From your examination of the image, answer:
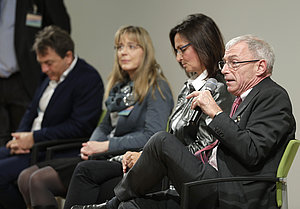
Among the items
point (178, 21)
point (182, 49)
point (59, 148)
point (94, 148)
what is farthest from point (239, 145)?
point (59, 148)

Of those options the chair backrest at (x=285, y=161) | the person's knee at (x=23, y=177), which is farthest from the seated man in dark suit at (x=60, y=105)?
the chair backrest at (x=285, y=161)

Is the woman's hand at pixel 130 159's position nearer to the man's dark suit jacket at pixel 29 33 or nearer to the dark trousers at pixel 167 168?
the dark trousers at pixel 167 168

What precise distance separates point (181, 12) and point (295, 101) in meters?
1.34

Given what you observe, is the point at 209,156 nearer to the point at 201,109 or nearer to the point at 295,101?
the point at 201,109

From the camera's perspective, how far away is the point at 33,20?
5.04 metres

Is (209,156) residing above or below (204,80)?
below

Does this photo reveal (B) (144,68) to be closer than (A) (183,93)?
No

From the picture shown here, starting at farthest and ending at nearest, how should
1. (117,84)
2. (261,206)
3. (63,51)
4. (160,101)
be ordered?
(63,51) < (117,84) < (160,101) < (261,206)

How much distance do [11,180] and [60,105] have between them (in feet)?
2.13

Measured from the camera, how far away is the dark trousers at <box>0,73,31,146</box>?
4.95m

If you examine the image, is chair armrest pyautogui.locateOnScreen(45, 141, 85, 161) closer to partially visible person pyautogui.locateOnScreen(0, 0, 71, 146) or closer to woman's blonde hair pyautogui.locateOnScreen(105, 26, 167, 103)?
woman's blonde hair pyautogui.locateOnScreen(105, 26, 167, 103)

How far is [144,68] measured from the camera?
364 centimetres

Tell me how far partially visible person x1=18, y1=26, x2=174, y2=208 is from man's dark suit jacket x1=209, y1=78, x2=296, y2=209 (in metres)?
1.06

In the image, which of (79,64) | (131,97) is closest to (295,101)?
(131,97)
